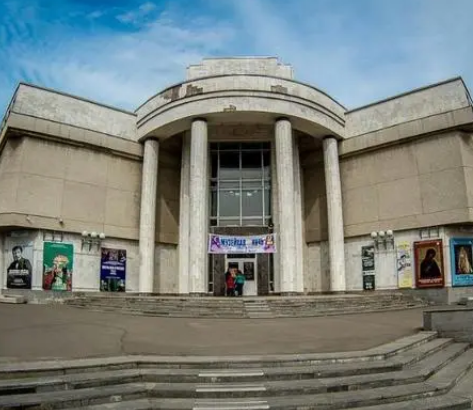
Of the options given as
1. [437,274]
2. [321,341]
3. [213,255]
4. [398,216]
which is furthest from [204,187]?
[321,341]

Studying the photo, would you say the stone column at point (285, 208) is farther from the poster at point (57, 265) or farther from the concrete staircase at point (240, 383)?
the concrete staircase at point (240, 383)

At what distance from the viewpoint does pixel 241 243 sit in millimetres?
24328

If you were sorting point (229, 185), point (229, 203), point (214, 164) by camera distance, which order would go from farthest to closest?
point (214, 164) → point (229, 185) → point (229, 203)

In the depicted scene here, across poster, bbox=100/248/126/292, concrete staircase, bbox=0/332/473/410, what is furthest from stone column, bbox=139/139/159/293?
concrete staircase, bbox=0/332/473/410

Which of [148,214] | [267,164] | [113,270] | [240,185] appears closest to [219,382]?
[113,270]

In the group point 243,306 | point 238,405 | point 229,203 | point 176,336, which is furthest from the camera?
point 229,203

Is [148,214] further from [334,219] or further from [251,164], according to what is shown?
[334,219]

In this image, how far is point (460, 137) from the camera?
75.2 feet

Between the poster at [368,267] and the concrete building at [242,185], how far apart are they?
0.20 ft

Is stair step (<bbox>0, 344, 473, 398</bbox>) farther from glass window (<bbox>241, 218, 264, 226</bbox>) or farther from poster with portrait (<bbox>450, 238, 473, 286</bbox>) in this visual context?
glass window (<bbox>241, 218, 264, 226</bbox>)

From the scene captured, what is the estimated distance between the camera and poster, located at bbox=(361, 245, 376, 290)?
24.4 metres

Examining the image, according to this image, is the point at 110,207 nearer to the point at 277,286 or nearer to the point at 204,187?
Result: the point at 204,187

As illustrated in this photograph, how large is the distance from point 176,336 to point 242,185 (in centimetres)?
1737

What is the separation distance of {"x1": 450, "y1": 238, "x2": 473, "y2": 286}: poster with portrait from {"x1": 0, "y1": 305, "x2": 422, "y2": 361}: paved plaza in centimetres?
901
